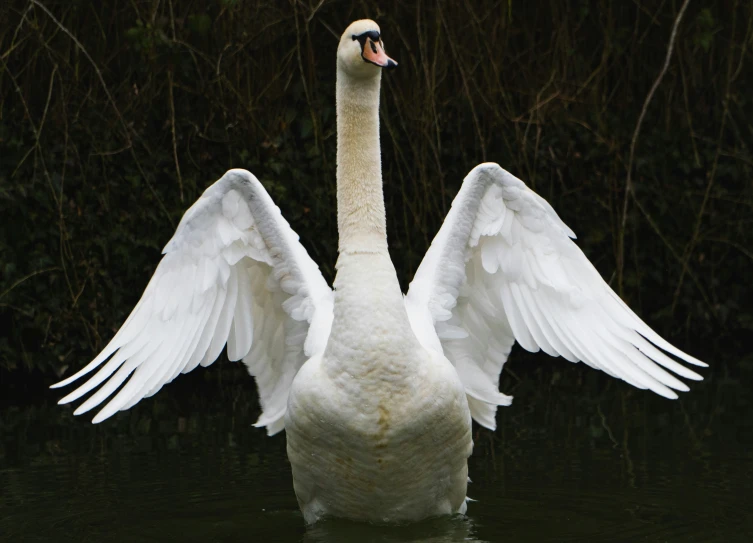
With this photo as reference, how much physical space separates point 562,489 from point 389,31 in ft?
14.9

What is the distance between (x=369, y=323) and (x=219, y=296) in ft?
Answer: 3.27

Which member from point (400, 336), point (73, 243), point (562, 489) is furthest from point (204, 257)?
point (73, 243)

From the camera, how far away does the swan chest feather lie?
14.0ft

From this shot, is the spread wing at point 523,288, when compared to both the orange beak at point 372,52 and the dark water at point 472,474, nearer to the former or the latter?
the dark water at point 472,474

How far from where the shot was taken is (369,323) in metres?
4.30

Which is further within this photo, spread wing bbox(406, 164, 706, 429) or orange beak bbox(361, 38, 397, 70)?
spread wing bbox(406, 164, 706, 429)

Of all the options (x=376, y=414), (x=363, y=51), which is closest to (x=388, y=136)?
(x=363, y=51)

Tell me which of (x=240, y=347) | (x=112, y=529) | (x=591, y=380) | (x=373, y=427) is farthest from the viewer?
(x=591, y=380)

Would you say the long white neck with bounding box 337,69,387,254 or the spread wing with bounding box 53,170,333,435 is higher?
the long white neck with bounding box 337,69,387,254

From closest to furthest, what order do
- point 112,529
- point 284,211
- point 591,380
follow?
1. point 112,529
2. point 591,380
3. point 284,211

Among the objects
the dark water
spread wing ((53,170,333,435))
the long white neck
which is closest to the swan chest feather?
the long white neck

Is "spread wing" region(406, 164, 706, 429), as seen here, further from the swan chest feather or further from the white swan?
the swan chest feather

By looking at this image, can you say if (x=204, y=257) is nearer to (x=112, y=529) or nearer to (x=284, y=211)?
(x=112, y=529)

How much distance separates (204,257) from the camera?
16.2 feet
